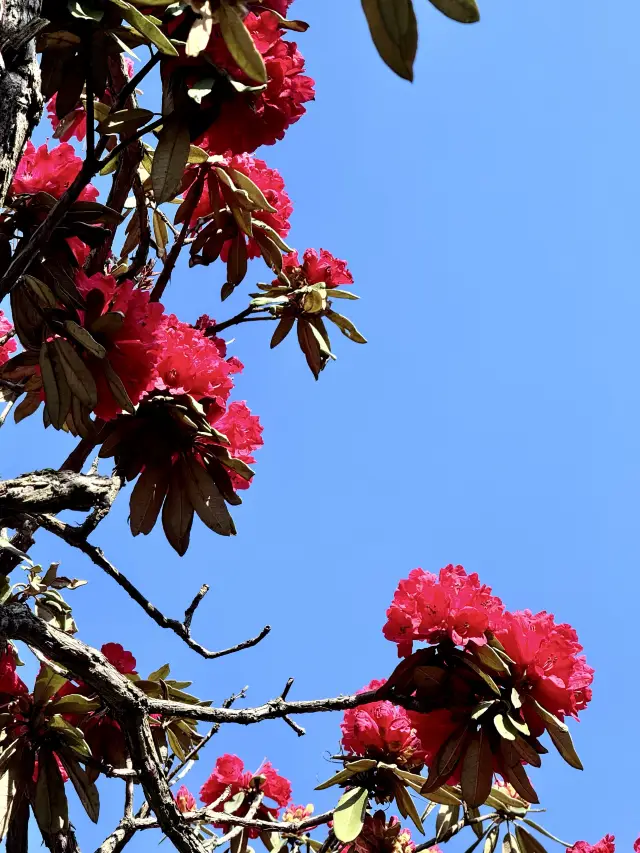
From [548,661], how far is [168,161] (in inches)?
52.5

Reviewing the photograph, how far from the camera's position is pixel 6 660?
2.10m

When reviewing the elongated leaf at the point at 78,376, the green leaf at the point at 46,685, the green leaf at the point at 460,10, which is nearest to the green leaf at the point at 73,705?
the green leaf at the point at 46,685

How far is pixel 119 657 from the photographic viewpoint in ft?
7.64

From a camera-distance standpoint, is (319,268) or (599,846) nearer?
(319,268)

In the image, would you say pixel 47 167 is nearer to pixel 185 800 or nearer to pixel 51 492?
pixel 51 492

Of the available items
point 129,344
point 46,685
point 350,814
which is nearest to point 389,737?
point 350,814

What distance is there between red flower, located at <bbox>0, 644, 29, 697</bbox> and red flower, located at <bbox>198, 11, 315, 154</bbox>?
1413 millimetres

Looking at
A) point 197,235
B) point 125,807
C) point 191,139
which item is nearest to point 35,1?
point 191,139

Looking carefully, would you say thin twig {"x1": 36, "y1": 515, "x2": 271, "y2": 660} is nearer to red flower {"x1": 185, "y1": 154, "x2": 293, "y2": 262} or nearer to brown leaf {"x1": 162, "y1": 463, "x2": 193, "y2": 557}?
brown leaf {"x1": 162, "y1": 463, "x2": 193, "y2": 557}

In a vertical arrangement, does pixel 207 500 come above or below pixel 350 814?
above

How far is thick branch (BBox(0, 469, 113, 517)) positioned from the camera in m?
1.44

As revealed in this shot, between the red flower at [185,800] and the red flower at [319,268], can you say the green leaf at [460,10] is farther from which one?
the red flower at [185,800]

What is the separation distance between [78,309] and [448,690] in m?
1.13

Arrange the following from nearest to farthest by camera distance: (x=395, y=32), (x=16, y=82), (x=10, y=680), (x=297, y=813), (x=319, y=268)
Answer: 1. (x=395, y=32)
2. (x=16, y=82)
3. (x=10, y=680)
4. (x=319, y=268)
5. (x=297, y=813)
